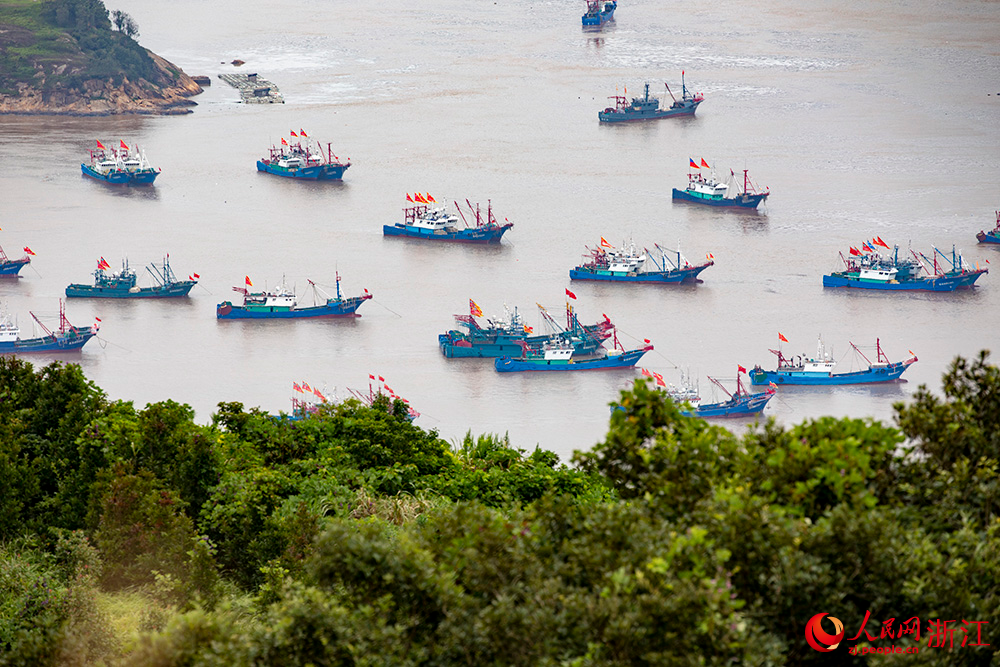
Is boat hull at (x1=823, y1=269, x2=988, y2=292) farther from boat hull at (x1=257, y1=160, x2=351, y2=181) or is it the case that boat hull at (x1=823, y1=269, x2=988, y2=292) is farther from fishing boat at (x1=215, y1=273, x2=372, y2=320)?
boat hull at (x1=257, y1=160, x2=351, y2=181)

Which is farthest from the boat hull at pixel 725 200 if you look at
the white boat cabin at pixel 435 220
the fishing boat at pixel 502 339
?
the fishing boat at pixel 502 339

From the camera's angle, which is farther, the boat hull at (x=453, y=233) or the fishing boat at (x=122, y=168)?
the fishing boat at (x=122, y=168)

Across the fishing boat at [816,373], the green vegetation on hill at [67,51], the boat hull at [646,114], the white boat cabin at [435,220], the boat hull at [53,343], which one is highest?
the green vegetation on hill at [67,51]

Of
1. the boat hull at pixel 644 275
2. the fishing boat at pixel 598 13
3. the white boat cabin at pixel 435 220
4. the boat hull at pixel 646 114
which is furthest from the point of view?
the fishing boat at pixel 598 13

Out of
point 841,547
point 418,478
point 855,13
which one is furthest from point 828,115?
point 841,547

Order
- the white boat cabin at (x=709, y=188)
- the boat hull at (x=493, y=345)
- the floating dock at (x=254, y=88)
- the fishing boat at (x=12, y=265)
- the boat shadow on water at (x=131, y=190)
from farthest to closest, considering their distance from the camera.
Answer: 1. the floating dock at (x=254, y=88)
2. the boat shadow on water at (x=131, y=190)
3. the white boat cabin at (x=709, y=188)
4. the fishing boat at (x=12, y=265)
5. the boat hull at (x=493, y=345)

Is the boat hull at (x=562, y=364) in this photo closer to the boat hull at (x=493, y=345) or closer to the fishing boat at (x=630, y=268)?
the boat hull at (x=493, y=345)

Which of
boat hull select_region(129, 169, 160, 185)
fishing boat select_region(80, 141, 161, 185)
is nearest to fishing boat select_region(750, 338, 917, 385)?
boat hull select_region(129, 169, 160, 185)
